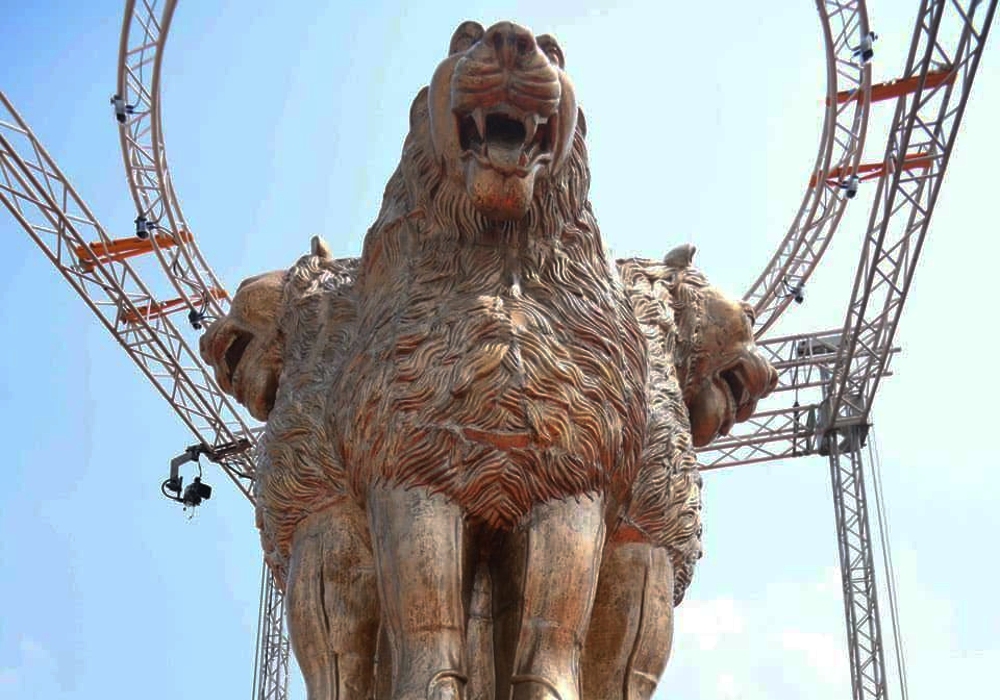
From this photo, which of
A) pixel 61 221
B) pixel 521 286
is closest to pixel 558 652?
pixel 521 286

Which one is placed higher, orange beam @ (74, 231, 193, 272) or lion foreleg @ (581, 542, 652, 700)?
orange beam @ (74, 231, 193, 272)

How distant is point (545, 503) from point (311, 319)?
41.8 inches

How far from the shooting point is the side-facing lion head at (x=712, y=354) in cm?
445

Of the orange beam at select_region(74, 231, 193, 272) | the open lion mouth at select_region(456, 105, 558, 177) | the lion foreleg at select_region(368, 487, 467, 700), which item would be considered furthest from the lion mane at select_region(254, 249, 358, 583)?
the orange beam at select_region(74, 231, 193, 272)

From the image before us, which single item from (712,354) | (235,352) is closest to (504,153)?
(712,354)

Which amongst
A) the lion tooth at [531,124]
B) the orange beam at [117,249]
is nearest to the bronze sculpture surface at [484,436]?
the lion tooth at [531,124]

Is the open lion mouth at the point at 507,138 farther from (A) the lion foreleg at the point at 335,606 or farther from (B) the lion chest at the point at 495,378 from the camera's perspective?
(A) the lion foreleg at the point at 335,606

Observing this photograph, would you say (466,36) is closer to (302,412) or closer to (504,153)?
(504,153)

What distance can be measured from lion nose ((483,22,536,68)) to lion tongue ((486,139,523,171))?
210mm

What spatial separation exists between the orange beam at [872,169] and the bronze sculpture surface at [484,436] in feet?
32.1

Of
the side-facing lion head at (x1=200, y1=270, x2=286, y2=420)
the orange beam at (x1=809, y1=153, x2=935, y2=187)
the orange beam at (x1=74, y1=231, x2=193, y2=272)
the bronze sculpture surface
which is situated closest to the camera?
the bronze sculpture surface

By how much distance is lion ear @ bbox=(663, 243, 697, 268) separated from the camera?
458 cm

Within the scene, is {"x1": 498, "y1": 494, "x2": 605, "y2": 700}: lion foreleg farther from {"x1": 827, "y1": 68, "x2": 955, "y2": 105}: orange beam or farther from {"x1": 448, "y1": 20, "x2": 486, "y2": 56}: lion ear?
{"x1": 827, "y1": 68, "x2": 955, "y2": 105}: orange beam

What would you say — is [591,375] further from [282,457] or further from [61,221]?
[61,221]
